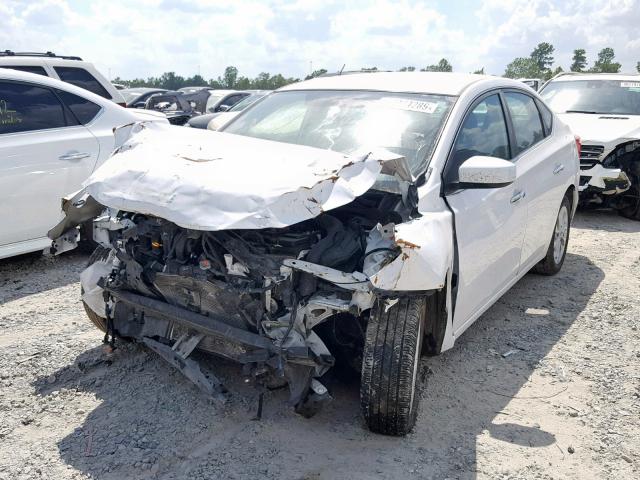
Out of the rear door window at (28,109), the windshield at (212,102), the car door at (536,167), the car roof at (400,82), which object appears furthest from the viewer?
the windshield at (212,102)

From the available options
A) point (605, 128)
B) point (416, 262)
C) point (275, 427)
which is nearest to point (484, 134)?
point (416, 262)

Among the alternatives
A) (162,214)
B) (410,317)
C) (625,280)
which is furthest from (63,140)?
(625,280)

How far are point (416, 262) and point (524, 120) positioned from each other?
249 centimetres

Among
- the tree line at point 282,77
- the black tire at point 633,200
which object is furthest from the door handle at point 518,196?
the tree line at point 282,77

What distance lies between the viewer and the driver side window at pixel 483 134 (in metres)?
3.82

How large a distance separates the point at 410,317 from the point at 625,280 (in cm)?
368

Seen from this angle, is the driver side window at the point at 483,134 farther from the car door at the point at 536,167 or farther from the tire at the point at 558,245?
the tire at the point at 558,245

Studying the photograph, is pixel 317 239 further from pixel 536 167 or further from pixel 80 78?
pixel 80 78

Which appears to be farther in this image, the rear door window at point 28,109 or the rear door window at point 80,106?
the rear door window at point 80,106

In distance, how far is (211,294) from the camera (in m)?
3.18

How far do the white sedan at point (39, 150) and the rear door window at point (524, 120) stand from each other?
357 centimetres

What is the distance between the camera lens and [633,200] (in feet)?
27.6

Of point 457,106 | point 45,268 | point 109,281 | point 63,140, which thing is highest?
point 457,106

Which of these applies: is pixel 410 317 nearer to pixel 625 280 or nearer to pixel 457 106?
pixel 457 106
